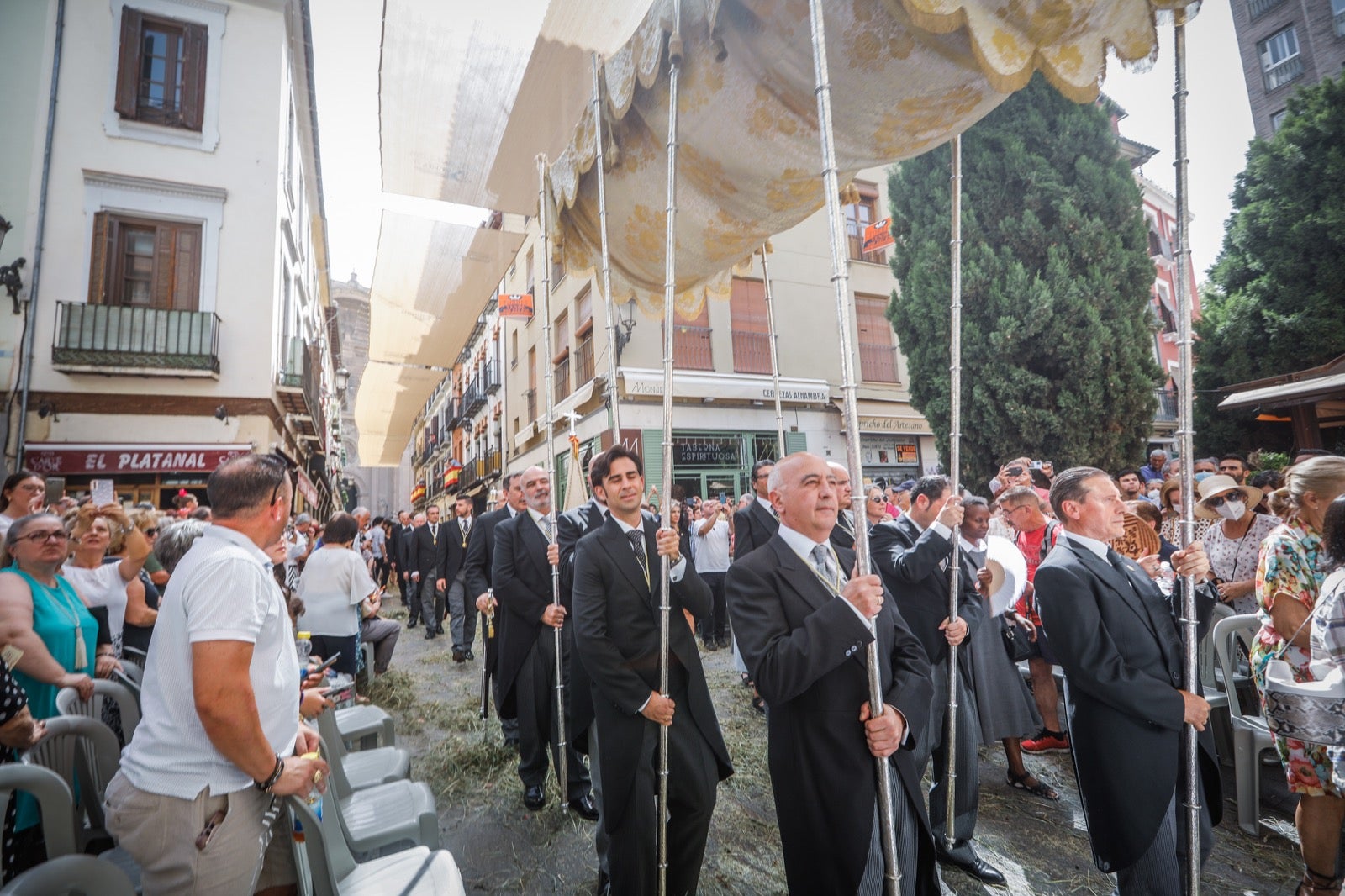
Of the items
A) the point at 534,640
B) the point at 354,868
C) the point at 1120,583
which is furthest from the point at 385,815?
the point at 1120,583

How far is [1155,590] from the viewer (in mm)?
2746

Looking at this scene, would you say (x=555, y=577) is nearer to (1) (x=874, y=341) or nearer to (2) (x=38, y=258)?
(2) (x=38, y=258)

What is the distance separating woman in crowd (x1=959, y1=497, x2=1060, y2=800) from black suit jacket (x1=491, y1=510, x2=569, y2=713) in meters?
2.84

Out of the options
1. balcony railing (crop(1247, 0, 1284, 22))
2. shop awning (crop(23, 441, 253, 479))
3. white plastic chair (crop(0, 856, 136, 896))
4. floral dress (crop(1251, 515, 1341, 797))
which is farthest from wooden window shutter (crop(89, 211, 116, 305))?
balcony railing (crop(1247, 0, 1284, 22))

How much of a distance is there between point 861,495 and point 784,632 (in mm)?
623

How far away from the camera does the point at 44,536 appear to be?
3.07 m

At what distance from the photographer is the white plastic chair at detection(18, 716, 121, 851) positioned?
103 inches

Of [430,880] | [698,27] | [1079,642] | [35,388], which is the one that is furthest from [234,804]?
[35,388]

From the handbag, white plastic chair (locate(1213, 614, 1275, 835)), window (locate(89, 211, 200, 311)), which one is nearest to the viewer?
white plastic chair (locate(1213, 614, 1275, 835))

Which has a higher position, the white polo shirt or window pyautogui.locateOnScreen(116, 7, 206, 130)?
window pyautogui.locateOnScreen(116, 7, 206, 130)

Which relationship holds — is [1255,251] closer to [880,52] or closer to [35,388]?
[880,52]

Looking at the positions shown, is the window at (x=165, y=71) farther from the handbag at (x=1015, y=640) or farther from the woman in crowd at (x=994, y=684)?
the handbag at (x=1015, y=640)

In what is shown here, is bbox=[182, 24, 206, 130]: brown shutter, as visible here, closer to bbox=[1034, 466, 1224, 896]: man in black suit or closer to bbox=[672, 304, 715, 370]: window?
bbox=[672, 304, 715, 370]: window

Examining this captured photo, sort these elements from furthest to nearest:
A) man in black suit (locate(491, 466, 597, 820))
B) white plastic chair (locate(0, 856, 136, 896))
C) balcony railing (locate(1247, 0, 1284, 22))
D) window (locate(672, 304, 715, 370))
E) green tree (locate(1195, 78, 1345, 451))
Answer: balcony railing (locate(1247, 0, 1284, 22)) < window (locate(672, 304, 715, 370)) < green tree (locate(1195, 78, 1345, 451)) < man in black suit (locate(491, 466, 597, 820)) < white plastic chair (locate(0, 856, 136, 896))
